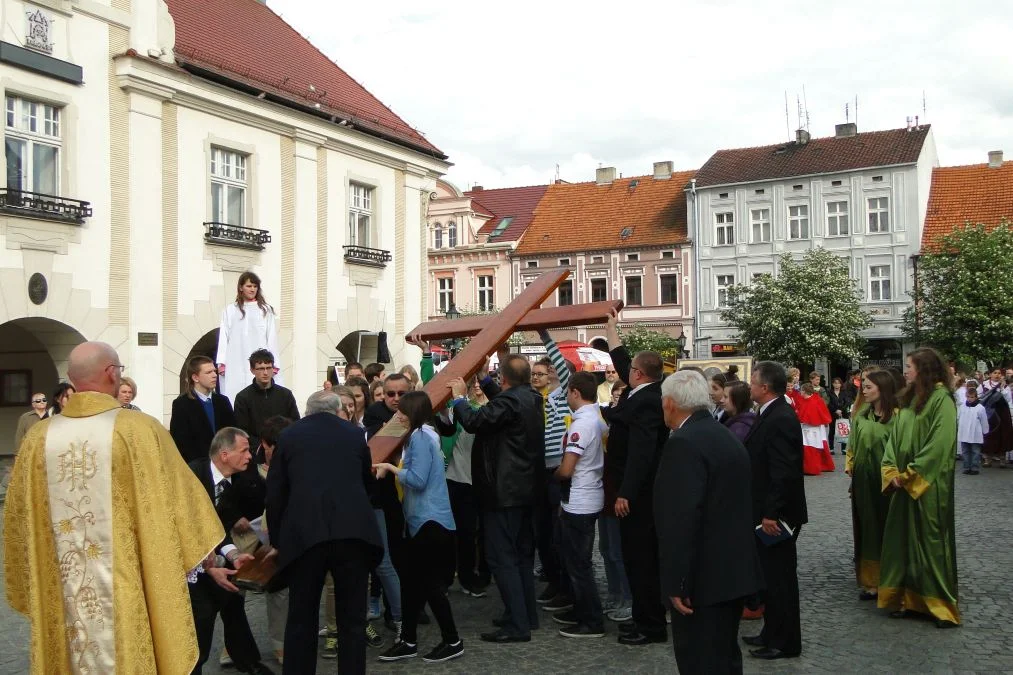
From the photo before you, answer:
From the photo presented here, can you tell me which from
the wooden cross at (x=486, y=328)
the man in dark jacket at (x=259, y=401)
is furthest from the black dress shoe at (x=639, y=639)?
the man in dark jacket at (x=259, y=401)

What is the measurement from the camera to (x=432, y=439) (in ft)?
22.6

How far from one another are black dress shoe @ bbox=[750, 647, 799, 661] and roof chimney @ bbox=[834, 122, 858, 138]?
47.5m

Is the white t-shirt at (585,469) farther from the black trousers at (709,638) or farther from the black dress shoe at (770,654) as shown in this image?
the black trousers at (709,638)

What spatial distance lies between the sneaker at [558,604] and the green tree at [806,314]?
35695 mm

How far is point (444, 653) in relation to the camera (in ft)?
22.2

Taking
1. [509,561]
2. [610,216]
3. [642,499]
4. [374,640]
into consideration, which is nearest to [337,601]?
[374,640]

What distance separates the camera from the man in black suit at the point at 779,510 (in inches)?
263

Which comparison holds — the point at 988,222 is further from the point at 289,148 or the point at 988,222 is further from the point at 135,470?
the point at 135,470

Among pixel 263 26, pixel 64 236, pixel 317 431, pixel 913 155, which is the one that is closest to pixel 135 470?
pixel 317 431

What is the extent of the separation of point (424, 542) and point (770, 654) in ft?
8.11

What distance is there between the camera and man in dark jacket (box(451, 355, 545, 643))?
7227mm

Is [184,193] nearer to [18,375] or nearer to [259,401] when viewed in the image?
[18,375]

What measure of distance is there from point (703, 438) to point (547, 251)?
49.5 metres

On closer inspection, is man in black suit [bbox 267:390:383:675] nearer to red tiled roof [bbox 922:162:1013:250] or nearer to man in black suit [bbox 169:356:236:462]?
man in black suit [bbox 169:356:236:462]
